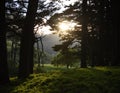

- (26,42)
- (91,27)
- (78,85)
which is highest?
(91,27)

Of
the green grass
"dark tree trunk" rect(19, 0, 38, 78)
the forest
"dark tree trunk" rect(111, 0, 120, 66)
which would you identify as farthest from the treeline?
the green grass

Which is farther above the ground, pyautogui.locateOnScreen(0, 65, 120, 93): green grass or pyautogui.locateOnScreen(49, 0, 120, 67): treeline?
pyautogui.locateOnScreen(49, 0, 120, 67): treeline

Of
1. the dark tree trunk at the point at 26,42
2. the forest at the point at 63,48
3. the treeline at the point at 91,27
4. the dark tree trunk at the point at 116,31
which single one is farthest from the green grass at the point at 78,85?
the treeline at the point at 91,27

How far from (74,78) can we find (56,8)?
59.3 ft

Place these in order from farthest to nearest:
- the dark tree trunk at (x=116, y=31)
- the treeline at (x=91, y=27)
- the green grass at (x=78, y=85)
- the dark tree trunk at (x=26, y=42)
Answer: the treeline at (x=91, y=27) → the dark tree trunk at (x=116, y=31) → the dark tree trunk at (x=26, y=42) → the green grass at (x=78, y=85)

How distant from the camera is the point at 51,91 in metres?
8.85

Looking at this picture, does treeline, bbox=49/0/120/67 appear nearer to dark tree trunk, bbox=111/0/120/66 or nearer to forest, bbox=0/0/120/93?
forest, bbox=0/0/120/93

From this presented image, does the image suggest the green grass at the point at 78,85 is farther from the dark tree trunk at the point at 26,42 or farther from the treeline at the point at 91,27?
the treeline at the point at 91,27

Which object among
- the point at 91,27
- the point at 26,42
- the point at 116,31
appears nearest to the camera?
the point at 26,42

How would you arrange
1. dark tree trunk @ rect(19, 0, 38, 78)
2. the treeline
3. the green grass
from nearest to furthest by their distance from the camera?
the green grass, dark tree trunk @ rect(19, 0, 38, 78), the treeline

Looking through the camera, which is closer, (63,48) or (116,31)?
(116,31)

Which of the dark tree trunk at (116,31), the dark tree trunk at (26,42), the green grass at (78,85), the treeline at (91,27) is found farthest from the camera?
the treeline at (91,27)

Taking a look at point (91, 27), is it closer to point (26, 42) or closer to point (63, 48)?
point (63, 48)

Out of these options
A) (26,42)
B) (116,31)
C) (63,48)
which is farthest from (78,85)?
(63,48)
